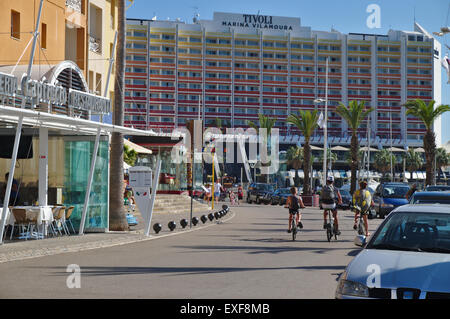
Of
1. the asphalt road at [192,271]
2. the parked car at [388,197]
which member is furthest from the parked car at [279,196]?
the asphalt road at [192,271]

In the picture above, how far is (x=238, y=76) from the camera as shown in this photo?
407 ft

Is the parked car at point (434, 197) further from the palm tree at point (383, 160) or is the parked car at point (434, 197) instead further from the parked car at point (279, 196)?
the palm tree at point (383, 160)

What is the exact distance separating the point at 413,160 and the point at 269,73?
101 feet

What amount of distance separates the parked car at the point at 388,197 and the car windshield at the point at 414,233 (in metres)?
25.1

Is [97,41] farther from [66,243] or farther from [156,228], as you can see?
[66,243]

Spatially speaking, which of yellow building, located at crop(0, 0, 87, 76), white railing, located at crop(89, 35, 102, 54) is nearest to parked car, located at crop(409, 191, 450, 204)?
yellow building, located at crop(0, 0, 87, 76)

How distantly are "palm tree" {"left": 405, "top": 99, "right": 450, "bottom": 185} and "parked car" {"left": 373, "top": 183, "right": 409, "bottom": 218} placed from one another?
14.4 meters

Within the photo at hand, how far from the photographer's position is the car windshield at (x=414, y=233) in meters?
7.94

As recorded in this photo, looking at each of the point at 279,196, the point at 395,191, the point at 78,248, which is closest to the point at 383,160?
the point at 279,196

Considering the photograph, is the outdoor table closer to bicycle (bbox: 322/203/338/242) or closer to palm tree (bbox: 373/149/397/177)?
bicycle (bbox: 322/203/338/242)

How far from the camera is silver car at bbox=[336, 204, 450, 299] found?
6582 mm

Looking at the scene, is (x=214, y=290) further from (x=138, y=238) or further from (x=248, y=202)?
(x=248, y=202)

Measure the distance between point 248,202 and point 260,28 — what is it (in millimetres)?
71118

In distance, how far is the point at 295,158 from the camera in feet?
376
